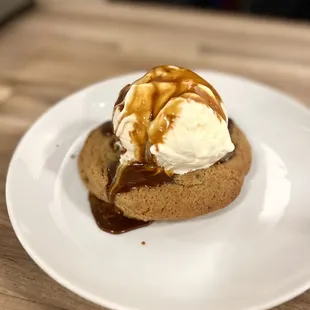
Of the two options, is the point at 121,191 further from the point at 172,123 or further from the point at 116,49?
the point at 116,49

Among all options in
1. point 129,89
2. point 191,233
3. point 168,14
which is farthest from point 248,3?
point 191,233

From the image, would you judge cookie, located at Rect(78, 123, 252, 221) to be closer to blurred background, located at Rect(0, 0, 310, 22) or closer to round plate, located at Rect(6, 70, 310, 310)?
round plate, located at Rect(6, 70, 310, 310)

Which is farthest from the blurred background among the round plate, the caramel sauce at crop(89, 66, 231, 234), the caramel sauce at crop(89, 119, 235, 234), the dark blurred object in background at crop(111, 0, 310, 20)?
the caramel sauce at crop(89, 119, 235, 234)

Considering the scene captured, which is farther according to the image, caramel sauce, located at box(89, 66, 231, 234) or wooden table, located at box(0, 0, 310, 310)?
wooden table, located at box(0, 0, 310, 310)

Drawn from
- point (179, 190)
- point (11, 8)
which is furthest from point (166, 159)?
point (11, 8)

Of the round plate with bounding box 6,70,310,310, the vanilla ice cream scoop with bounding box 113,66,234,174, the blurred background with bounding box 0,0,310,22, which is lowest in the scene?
the round plate with bounding box 6,70,310,310

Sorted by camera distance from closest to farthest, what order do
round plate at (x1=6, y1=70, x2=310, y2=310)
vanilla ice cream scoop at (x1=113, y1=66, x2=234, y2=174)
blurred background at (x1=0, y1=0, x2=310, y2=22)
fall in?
round plate at (x1=6, y1=70, x2=310, y2=310), vanilla ice cream scoop at (x1=113, y1=66, x2=234, y2=174), blurred background at (x1=0, y1=0, x2=310, y2=22)

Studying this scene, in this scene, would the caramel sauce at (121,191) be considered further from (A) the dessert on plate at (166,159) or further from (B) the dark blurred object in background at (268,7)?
(B) the dark blurred object in background at (268,7)
